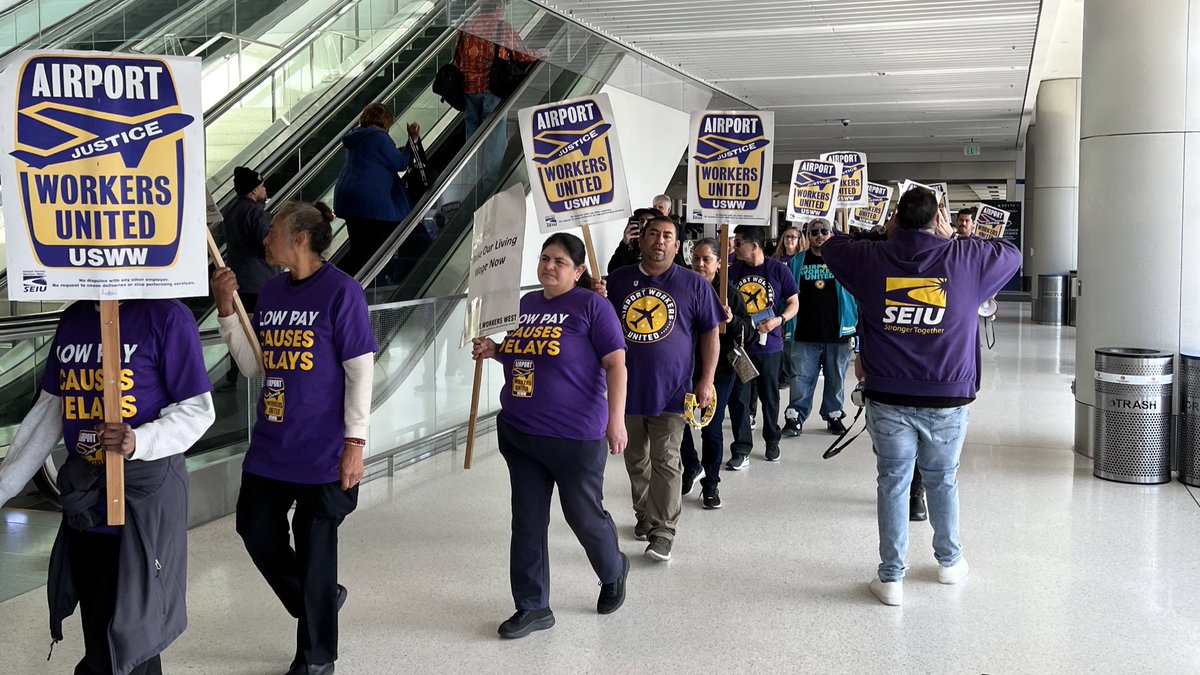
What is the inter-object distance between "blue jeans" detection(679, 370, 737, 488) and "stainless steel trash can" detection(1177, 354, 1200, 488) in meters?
3.00

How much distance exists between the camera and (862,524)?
21.0ft

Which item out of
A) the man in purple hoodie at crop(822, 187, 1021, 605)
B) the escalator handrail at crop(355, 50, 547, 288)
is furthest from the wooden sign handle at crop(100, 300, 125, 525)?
the escalator handrail at crop(355, 50, 547, 288)

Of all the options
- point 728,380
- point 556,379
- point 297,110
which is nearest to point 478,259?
point 556,379

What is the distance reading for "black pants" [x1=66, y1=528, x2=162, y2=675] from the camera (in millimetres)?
3266

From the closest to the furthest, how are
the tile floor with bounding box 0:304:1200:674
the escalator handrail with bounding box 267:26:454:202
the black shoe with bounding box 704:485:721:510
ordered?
the tile floor with bounding box 0:304:1200:674 < the black shoe with bounding box 704:485:721:510 < the escalator handrail with bounding box 267:26:454:202

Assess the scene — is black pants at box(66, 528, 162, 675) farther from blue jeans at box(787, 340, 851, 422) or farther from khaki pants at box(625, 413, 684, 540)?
blue jeans at box(787, 340, 851, 422)

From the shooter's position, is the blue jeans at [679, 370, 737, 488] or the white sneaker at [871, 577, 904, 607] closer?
the white sneaker at [871, 577, 904, 607]

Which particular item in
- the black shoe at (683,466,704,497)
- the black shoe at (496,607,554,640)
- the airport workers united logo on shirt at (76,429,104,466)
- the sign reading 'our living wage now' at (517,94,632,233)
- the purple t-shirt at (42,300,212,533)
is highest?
the sign reading 'our living wage now' at (517,94,632,233)

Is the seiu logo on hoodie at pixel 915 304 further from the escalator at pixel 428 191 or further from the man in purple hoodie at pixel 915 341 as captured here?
the escalator at pixel 428 191

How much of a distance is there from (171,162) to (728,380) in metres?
4.11

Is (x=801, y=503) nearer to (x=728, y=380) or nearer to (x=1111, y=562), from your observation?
(x=728, y=380)

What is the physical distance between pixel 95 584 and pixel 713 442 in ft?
12.8

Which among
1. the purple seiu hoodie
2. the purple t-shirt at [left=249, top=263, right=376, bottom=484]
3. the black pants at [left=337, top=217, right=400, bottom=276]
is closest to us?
the purple t-shirt at [left=249, top=263, right=376, bottom=484]

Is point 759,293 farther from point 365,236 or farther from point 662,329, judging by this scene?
point 365,236
